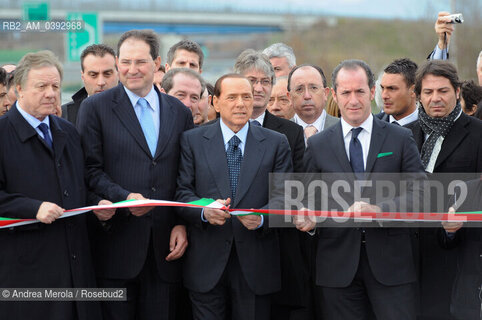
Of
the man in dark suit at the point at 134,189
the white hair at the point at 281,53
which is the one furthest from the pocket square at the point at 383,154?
the white hair at the point at 281,53

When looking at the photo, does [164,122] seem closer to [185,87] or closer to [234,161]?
[234,161]

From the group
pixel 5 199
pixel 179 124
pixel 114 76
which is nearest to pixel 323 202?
pixel 179 124

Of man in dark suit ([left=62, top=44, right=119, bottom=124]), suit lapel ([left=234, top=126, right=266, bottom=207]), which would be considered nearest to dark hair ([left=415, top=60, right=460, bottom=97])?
suit lapel ([left=234, top=126, right=266, bottom=207])

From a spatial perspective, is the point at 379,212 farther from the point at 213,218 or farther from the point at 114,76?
the point at 114,76

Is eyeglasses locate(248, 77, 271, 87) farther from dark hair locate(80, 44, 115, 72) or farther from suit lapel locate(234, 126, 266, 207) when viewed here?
dark hair locate(80, 44, 115, 72)

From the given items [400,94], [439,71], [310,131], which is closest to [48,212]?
[310,131]

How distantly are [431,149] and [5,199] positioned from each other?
354cm

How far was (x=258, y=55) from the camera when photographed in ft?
23.2

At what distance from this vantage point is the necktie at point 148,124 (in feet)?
18.3

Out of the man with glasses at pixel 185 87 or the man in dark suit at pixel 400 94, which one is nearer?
the man with glasses at pixel 185 87

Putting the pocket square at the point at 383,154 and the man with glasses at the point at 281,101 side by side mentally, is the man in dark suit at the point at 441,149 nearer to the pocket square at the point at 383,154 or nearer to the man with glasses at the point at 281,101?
the pocket square at the point at 383,154

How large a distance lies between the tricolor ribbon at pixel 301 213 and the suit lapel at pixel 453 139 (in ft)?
1.73

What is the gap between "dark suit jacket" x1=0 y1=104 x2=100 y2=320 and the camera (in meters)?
4.97

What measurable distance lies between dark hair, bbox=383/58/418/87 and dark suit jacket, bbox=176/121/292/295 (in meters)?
2.21
